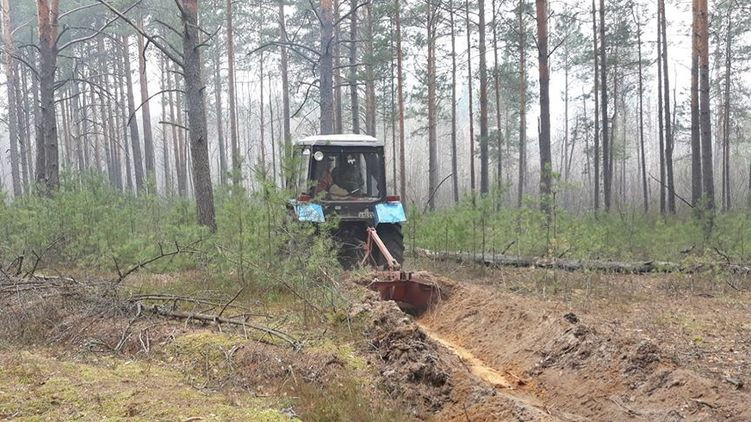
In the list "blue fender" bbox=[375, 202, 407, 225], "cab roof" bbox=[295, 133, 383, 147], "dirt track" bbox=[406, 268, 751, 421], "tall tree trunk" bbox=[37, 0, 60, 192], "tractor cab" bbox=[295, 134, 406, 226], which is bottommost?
"dirt track" bbox=[406, 268, 751, 421]

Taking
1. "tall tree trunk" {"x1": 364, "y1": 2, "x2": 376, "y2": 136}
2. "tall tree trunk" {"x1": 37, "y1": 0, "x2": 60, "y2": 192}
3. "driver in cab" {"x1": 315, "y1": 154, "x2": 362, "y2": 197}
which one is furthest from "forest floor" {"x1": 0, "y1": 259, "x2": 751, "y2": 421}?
"tall tree trunk" {"x1": 364, "y1": 2, "x2": 376, "y2": 136}

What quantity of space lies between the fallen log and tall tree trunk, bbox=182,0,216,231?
4.20m

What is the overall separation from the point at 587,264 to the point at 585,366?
14.3 ft

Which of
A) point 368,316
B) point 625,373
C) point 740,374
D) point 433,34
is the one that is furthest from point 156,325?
point 433,34

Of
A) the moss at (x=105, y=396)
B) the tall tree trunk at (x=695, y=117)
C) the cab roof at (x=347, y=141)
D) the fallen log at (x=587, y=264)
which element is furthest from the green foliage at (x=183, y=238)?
the tall tree trunk at (x=695, y=117)

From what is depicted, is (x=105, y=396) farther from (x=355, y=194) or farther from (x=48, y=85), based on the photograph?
(x=48, y=85)

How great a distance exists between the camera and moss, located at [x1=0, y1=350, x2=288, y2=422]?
3088 millimetres

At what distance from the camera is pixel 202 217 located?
32.1ft

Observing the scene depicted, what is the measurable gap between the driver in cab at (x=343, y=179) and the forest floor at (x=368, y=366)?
3.02m

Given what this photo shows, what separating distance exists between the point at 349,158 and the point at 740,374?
20.7 ft

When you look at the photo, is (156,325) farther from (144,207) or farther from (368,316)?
(144,207)

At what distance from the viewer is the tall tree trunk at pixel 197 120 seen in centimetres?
959

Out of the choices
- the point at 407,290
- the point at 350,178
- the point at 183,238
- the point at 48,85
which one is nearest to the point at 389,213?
the point at 350,178

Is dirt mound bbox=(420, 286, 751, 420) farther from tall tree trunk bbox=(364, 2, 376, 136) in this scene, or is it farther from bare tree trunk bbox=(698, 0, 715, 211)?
tall tree trunk bbox=(364, 2, 376, 136)
